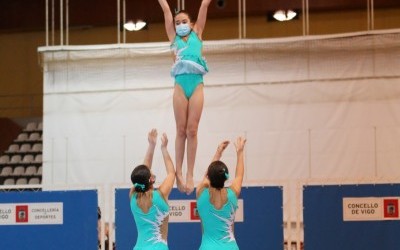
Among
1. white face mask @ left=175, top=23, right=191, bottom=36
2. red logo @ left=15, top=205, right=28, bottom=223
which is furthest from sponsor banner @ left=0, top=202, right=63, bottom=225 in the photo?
white face mask @ left=175, top=23, right=191, bottom=36

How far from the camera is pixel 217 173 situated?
16.8 ft

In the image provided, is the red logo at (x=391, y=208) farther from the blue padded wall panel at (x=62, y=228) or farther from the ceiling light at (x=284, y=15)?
the ceiling light at (x=284, y=15)

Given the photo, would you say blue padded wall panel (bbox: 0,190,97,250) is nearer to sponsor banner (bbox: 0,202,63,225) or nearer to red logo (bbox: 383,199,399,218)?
sponsor banner (bbox: 0,202,63,225)

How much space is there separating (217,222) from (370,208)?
2.61 metres

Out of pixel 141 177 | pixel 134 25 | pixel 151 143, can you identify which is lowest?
pixel 141 177

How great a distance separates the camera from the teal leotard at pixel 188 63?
575 centimetres

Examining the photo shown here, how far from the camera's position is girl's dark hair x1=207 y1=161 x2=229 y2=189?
5098 mm

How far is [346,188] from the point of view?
7234mm

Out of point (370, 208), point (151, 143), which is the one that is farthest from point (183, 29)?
point (370, 208)

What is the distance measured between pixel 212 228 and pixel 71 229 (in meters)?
2.81

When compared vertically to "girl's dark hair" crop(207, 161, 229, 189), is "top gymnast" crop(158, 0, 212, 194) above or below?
above

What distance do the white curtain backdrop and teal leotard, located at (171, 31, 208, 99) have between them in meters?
5.27

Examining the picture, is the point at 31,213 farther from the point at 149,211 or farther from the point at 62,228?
the point at 149,211

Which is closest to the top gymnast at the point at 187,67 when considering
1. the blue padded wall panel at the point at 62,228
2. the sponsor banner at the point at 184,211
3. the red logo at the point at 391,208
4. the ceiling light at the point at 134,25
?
the sponsor banner at the point at 184,211
